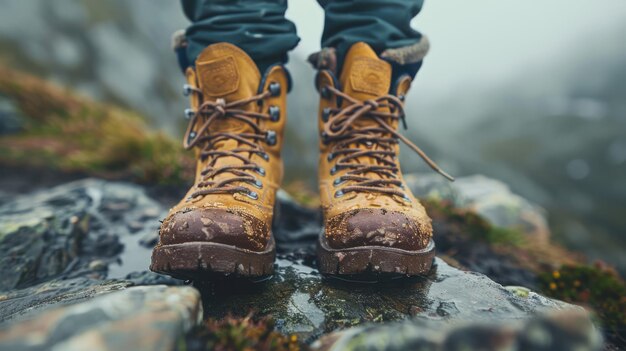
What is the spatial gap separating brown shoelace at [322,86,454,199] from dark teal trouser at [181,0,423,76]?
14.1 inches

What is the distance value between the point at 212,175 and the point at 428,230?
48.9 inches

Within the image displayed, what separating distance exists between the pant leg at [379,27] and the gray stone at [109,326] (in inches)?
76.2

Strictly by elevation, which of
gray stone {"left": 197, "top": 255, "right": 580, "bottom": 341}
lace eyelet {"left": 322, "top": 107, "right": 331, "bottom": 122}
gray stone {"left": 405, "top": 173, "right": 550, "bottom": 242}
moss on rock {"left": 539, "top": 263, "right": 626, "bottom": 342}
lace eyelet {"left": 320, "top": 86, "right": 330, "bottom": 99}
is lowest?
gray stone {"left": 405, "top": 173, "right": 550, "bottom": 242}

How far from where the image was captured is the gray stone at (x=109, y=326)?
0.99m

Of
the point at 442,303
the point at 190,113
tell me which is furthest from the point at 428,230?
the point at 190,113

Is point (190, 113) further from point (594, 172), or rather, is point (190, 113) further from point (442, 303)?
point (594, 172)

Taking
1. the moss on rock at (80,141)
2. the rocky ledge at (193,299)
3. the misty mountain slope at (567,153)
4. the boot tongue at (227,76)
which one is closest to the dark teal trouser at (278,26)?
the boot tongue at (227,76)

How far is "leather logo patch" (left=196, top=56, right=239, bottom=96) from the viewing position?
2.36 meters

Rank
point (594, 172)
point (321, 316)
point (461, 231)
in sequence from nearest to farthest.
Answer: point (321, 316) → point (461, 231) → point (594, 172)

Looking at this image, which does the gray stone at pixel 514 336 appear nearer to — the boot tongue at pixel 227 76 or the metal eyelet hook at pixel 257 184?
the metal eyelet hook at pixel 257 184

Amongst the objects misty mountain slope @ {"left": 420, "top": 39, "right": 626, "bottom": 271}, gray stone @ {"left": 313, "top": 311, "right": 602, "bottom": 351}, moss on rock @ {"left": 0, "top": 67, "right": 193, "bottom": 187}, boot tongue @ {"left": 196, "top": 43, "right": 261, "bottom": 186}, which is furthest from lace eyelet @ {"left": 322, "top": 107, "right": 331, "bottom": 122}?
misty mountain slope @ {"left": 420, "top": 39, "right": 626, "bottom": 271}

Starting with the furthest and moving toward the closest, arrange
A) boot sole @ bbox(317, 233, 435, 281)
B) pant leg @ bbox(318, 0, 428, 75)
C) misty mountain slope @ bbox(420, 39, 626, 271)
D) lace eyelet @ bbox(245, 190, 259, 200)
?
misty mountain slope @ bbox(420, 39, 626, 271), pant leg @ bbox(318, 0, 428, 75), lace eyelet @ bbox(245, 190, 259, 200), boot sole @ bbox(317, 233, 435, 281)

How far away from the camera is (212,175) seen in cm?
221

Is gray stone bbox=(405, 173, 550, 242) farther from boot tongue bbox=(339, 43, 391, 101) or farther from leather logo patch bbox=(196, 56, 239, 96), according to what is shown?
leather logo patch bbox=(196, 56, 239, 96)
